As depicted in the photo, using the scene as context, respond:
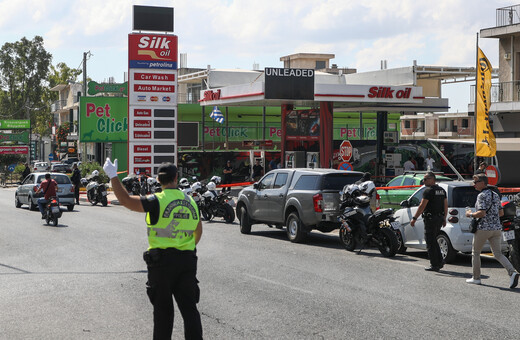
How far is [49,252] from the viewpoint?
16219mm

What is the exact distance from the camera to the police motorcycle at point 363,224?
15170 millimetres

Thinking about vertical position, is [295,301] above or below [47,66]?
below

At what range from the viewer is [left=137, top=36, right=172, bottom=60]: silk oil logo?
37906mm

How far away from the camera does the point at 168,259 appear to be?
6703mm

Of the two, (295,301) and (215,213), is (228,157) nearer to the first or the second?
(215,213)

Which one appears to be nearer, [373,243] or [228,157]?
[373,243]

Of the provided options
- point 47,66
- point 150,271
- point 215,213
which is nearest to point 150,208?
point 150,271

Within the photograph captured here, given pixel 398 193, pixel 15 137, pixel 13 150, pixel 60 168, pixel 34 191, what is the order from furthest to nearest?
pixel 15 137
pixel 13 150
pixel 60 168
pixel 34 191
pixel 398 193

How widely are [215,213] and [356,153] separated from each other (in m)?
17.5

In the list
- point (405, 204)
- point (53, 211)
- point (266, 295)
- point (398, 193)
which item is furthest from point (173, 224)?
point (53, 211)

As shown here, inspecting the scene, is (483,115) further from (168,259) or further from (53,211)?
(168,259)

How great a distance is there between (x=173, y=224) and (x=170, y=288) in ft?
1.82

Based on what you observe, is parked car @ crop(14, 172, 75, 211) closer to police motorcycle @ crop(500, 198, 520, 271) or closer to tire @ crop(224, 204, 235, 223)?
tire @ crop(224, 204, 235, 223)

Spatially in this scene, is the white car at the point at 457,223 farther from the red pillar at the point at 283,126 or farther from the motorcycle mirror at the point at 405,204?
the red pillar at the point at 283,126
